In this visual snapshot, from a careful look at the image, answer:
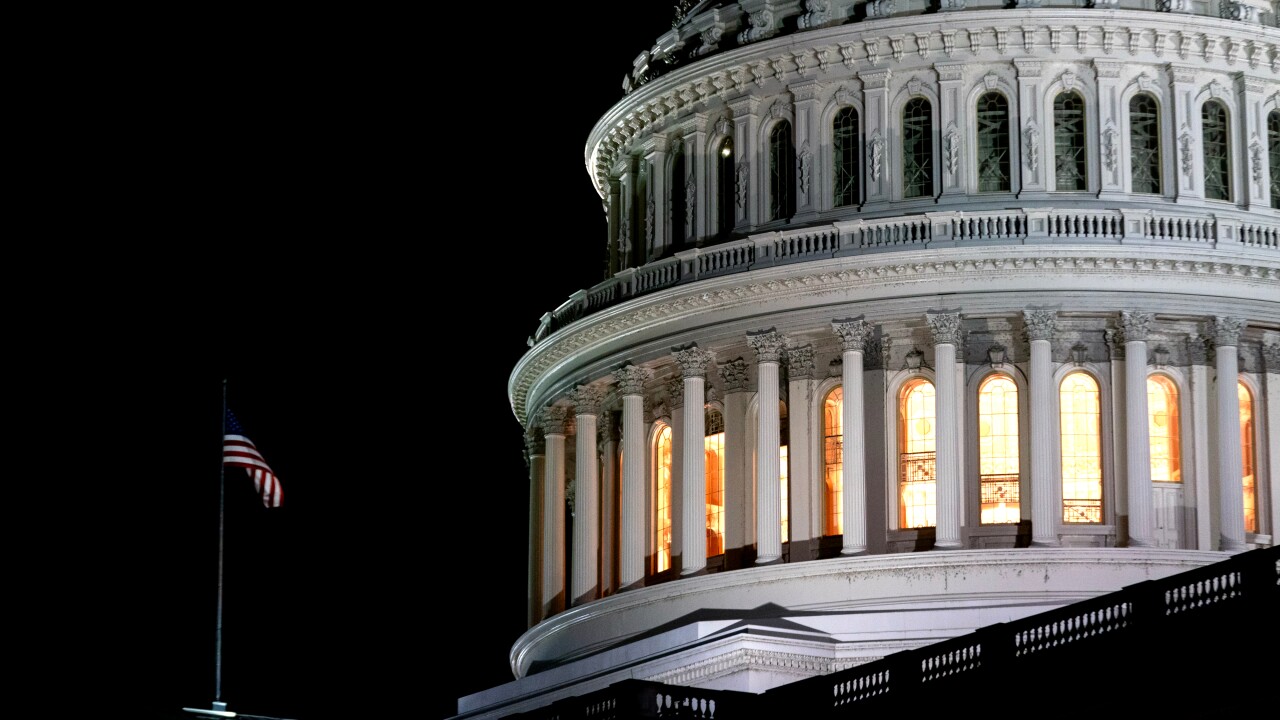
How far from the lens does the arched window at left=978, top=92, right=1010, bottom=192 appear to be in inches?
2704

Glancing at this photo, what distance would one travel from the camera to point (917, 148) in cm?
6944

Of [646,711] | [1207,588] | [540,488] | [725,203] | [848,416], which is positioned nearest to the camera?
[1207,588]

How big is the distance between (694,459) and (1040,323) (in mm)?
8714

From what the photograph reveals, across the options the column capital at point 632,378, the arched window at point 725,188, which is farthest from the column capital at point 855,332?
the column capital at point 632,378

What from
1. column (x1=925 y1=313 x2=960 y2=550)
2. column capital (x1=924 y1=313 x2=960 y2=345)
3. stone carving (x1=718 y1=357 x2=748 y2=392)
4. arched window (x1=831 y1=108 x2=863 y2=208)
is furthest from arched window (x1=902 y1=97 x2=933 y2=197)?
stone carving (x1=718 y1=357 x2=748 y2=392)

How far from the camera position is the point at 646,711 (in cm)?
5069

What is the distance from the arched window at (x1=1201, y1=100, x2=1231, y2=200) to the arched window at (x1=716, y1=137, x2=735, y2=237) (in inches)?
427

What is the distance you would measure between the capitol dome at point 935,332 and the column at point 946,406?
7 cm

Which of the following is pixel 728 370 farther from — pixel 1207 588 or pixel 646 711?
pixel 1207 588

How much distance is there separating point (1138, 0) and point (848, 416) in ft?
37.7

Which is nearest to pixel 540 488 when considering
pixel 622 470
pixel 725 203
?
pixel 622 470

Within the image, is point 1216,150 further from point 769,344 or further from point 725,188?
point 725,188

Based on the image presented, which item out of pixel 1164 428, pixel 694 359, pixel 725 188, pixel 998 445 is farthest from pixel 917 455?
pixel 725 188

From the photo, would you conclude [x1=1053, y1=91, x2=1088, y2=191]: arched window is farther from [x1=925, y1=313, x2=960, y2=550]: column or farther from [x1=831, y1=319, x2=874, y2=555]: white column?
[x1=831, y1=319, x2=874, y2=555]: white column
